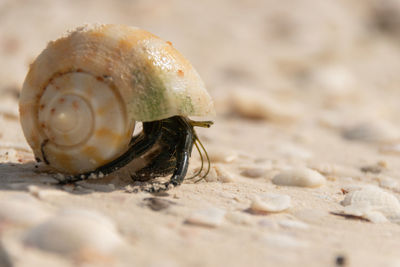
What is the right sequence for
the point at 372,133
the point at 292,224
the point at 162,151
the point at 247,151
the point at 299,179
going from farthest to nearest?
the point at 372,133 → the point at 247,151 → the point at 299,179 → the point at 162,151 → the point at 292,224

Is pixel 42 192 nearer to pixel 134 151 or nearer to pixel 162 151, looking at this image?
pixel 134 151

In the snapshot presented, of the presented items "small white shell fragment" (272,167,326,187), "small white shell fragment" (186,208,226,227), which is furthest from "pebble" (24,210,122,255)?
"small white shell fragment" (272,167,326,187)

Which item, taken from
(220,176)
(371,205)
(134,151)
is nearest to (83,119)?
(134,151)

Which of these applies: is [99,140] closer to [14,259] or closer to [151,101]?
[151,101]

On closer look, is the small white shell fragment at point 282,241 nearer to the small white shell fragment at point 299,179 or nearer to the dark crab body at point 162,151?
the dark crab body at point 162,151

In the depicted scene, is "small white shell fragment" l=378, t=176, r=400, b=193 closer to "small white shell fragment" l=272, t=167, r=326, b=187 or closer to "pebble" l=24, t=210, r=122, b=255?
"small white shell fragment" l=272, t=167, r=326, b=187

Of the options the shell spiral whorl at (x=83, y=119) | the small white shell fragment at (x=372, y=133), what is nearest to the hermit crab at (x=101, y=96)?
the shell spiral whorl at (x=83, y=119)
